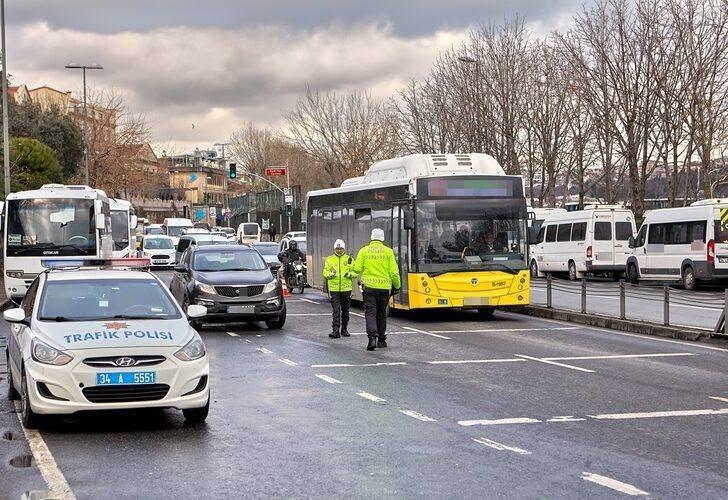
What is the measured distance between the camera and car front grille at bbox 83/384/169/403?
9.25 metres

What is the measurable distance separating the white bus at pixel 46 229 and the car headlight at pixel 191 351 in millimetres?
19500

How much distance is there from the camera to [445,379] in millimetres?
12961

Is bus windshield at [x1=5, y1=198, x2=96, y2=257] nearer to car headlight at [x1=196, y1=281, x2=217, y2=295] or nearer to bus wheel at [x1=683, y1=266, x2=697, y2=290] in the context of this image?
car headlight at [x1=196, y1=281, x2=217, y2=295]

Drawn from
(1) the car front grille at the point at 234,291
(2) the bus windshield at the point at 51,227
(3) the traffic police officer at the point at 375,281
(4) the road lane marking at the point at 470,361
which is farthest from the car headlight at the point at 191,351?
(2) the bus windshield at the point at 51,227

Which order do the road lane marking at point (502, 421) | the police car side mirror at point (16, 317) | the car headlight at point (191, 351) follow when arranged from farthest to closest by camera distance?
the police car side mirror at point (16, 317)
the road lane marking at point (502, 421)
the car headlight at point (191, 351)

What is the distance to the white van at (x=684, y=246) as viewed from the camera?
31.4 m

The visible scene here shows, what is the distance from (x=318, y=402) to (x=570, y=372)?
13.0 ft

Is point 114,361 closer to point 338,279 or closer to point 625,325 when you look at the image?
point 338,279

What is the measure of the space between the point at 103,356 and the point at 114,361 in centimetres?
11

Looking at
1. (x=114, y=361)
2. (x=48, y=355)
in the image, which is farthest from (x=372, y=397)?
(x=48, y=355)

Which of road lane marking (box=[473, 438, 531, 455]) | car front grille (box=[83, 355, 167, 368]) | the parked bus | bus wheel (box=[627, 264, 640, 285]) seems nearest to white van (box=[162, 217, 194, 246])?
bus wheel (box=[627, 264, 640, 285])

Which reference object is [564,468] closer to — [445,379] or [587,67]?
[445,379]

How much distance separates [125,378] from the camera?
929 cm

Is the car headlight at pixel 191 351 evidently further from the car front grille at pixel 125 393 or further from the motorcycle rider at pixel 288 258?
the motorcycle rider at pixel 288 258
